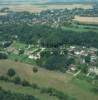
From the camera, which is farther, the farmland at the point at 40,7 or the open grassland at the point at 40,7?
the open grassland at the point at 40,7

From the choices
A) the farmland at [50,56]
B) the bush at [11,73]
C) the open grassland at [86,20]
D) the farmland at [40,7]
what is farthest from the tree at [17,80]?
the farmland at [40,7]

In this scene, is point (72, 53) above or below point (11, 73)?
below

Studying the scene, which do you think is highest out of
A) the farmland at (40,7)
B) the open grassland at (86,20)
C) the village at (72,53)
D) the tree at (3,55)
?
the farmland at (40,7)

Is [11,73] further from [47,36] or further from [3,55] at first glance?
[47,36]

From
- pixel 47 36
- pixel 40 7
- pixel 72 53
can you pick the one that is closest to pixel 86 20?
pixel 47 36

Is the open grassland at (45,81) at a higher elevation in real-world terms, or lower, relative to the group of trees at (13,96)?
lower

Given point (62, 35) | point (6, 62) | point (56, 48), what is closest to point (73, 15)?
point (62, 35)

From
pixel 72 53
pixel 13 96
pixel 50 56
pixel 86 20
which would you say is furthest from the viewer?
pixel 86 20

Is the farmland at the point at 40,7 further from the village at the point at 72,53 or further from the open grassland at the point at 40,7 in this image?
the village at the point at 72,53

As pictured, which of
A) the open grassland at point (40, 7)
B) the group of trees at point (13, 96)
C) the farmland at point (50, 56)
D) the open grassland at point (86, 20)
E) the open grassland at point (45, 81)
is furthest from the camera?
→ the open grassland at point (40, 7)

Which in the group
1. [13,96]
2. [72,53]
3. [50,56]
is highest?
[13,96]
